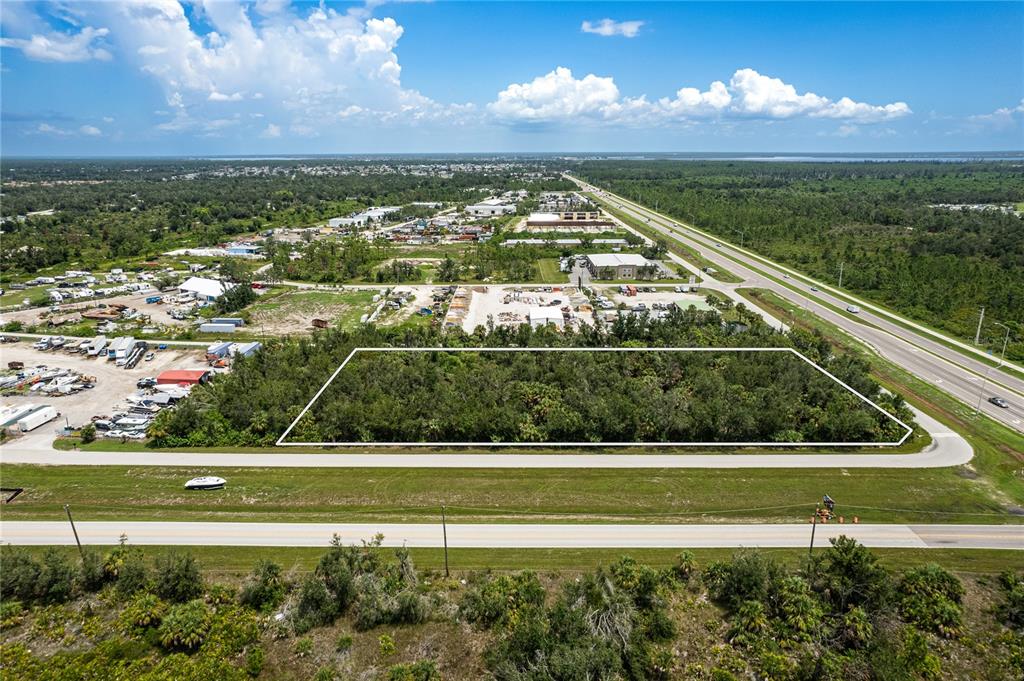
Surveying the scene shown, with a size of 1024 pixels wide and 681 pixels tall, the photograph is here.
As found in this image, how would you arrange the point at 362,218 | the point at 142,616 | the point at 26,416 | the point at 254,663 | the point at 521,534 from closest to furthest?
the point at 254,663 → the point at 142,616 → the point at 521,534 → the point at 26,416 → the point at 362,218

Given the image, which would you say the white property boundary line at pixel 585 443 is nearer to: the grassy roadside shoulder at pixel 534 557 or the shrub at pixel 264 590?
the grassy roadside shoulder at pixel 534 557

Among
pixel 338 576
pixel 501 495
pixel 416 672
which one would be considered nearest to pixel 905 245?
pixel 501 495

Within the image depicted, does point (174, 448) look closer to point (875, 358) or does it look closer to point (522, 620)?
point (522, 620)

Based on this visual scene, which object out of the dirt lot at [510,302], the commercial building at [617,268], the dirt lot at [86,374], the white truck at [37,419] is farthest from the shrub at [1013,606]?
the commercial building at [617,268]

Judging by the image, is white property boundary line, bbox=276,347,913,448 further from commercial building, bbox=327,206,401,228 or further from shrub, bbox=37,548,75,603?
commercial building, bbox=327,206,401,228

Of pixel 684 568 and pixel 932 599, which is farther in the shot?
pixel 684 568

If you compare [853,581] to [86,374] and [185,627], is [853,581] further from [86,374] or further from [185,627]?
[86,374]

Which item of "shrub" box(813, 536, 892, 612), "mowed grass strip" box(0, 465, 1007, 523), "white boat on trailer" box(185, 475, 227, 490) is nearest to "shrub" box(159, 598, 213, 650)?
"mowed grass strip" box(0, 465, 1007, 523)
